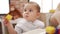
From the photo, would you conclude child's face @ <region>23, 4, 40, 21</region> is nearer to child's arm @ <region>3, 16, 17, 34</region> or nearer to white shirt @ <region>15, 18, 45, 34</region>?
white shirt @ <region>15, 18, 45, 34</region>

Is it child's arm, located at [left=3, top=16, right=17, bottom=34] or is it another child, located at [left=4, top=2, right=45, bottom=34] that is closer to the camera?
child's arm, located at [left=3, top=16, right=17, bottom=34]

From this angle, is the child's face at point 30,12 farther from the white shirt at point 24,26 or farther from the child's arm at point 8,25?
the child's arm at point 8,25

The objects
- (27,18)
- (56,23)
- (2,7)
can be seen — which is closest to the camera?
(56,23)

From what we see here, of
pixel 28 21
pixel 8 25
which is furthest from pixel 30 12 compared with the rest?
pixel 8 25

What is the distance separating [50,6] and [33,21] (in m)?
1.28

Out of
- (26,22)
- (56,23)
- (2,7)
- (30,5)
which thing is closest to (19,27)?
(26,22)

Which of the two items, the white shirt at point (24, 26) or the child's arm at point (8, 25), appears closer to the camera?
the child's arm at point (8, 25)

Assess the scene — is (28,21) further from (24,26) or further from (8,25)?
(8,25)

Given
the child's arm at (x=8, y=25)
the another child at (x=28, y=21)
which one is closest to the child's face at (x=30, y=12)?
the another child at (x=28, y=21)

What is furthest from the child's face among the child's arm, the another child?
the child's arm

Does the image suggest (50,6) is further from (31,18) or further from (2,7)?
(31,18)

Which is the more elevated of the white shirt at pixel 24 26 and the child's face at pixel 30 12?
the child's face at pixel 30 12

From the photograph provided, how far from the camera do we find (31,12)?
3.30ft

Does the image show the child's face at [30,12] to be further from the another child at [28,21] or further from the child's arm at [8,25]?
the child's arm at [8,25]
